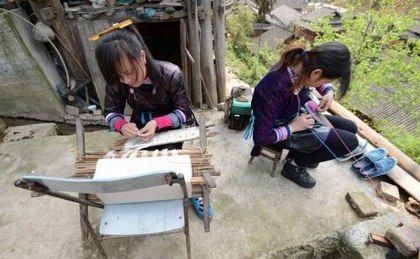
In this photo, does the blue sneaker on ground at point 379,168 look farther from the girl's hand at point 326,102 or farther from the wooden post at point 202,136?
the wooden post at point 202,136

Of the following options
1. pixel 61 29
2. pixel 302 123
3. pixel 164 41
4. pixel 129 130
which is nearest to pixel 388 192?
pixel 302 123

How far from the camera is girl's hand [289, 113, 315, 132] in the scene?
93.5 inches

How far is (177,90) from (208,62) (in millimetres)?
2364

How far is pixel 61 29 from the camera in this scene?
3.79 metres

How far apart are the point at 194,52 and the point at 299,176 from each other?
263 centimetres

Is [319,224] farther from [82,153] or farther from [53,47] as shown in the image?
[53,47]

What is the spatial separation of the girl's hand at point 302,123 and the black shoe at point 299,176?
0.64m

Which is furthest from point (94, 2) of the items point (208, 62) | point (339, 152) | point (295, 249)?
point (295, 249)

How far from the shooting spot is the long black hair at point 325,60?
188 cm

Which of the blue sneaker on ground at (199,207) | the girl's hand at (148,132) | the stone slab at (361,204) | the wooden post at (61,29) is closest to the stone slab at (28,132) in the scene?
the wooden post at (61,29)

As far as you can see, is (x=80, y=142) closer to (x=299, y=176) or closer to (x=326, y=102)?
(x=299, y=176)

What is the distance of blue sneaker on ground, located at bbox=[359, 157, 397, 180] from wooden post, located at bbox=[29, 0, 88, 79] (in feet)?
14.6

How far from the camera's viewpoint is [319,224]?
2.47m

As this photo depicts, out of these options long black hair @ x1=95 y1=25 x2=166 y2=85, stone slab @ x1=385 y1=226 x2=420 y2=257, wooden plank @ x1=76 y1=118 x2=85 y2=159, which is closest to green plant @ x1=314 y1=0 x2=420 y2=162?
stone slab @ x1=385 y1=226 x2=420 y2=257
